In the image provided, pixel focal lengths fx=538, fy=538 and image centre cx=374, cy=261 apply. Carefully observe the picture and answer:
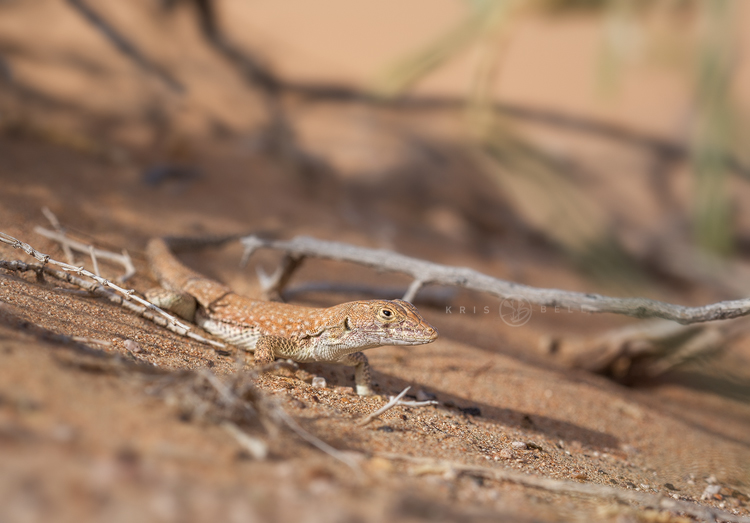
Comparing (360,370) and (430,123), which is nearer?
(360,370)

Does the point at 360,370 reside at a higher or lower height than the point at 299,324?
lower

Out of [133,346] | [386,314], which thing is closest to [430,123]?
[386,314]

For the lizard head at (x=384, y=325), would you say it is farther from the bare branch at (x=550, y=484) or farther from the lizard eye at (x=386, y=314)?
the bare branch at (x=550, y=484)

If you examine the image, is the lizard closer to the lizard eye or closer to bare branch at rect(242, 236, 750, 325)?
the lizard eye

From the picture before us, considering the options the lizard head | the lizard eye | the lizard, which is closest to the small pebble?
the lizard

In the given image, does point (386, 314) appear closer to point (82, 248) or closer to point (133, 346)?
point (133, 346)

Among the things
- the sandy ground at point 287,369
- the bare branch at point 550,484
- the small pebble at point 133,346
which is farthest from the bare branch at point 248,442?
the small pebble at point 133,346

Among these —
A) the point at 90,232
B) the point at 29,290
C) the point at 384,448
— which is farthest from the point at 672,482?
the point at 90,232
